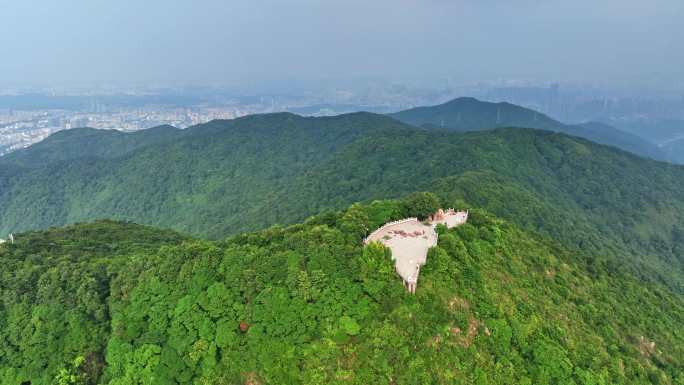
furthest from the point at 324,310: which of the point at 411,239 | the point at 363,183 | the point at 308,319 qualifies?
the point at 363,183

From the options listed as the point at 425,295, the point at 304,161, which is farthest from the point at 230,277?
the point at 304,161

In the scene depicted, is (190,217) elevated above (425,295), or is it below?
below

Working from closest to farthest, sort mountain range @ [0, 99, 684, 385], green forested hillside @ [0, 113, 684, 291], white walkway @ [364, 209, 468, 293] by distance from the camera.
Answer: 1. mountain range @ [0, 99, 684, 385]
2. white walkway @ [364, 209, 468, 293]
3. green forested hillside @ [0, 113, 684, 291]

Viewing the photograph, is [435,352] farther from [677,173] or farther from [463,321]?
[677,173]

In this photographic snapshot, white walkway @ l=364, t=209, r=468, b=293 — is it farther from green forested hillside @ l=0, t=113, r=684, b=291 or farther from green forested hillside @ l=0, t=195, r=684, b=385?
green forested hillside @ l=0, t=113, r=684, b=291

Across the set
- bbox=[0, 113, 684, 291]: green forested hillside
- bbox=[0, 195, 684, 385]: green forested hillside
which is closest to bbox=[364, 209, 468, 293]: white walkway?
bbox=[0, 195, 684, 385]: green forested hillside

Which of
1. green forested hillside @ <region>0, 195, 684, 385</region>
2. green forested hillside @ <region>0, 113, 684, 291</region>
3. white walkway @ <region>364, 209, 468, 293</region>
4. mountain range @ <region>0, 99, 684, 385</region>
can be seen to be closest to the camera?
green forested hillside @ <region>0, 195, 684, 385</region>
